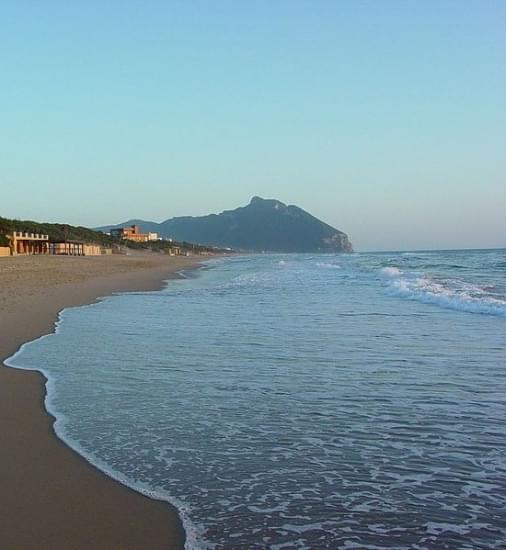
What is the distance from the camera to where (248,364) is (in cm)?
956

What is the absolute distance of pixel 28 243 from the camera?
9319 centimetres

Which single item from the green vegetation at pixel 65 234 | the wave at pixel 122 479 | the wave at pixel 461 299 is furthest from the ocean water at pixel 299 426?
the green vegetation at pixel 65 234

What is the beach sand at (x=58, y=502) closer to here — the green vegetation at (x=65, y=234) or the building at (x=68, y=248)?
the green vegetation at (x=65, y=234)

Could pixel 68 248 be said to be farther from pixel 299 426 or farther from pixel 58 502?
pixel 58 502

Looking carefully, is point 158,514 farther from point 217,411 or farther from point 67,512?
point 217,411

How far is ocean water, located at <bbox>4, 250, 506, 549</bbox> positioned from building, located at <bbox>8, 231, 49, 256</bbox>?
246 ft

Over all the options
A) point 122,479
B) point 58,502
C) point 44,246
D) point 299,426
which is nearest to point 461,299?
point 299,426

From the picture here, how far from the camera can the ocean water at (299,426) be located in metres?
4.16

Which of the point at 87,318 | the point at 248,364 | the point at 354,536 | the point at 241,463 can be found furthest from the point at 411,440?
the point at 87,318

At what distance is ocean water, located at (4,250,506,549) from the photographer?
13.6 ft

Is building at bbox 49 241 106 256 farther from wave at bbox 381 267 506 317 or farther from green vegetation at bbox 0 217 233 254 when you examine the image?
wave at bbox 381 267 506 317

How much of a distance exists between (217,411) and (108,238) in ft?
459

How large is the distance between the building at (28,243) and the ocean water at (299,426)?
74978mm

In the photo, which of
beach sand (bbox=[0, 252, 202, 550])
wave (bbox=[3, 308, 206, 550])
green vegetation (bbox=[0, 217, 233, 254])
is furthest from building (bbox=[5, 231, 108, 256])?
beach sand (bbox=[0, 252, 202, 550])
